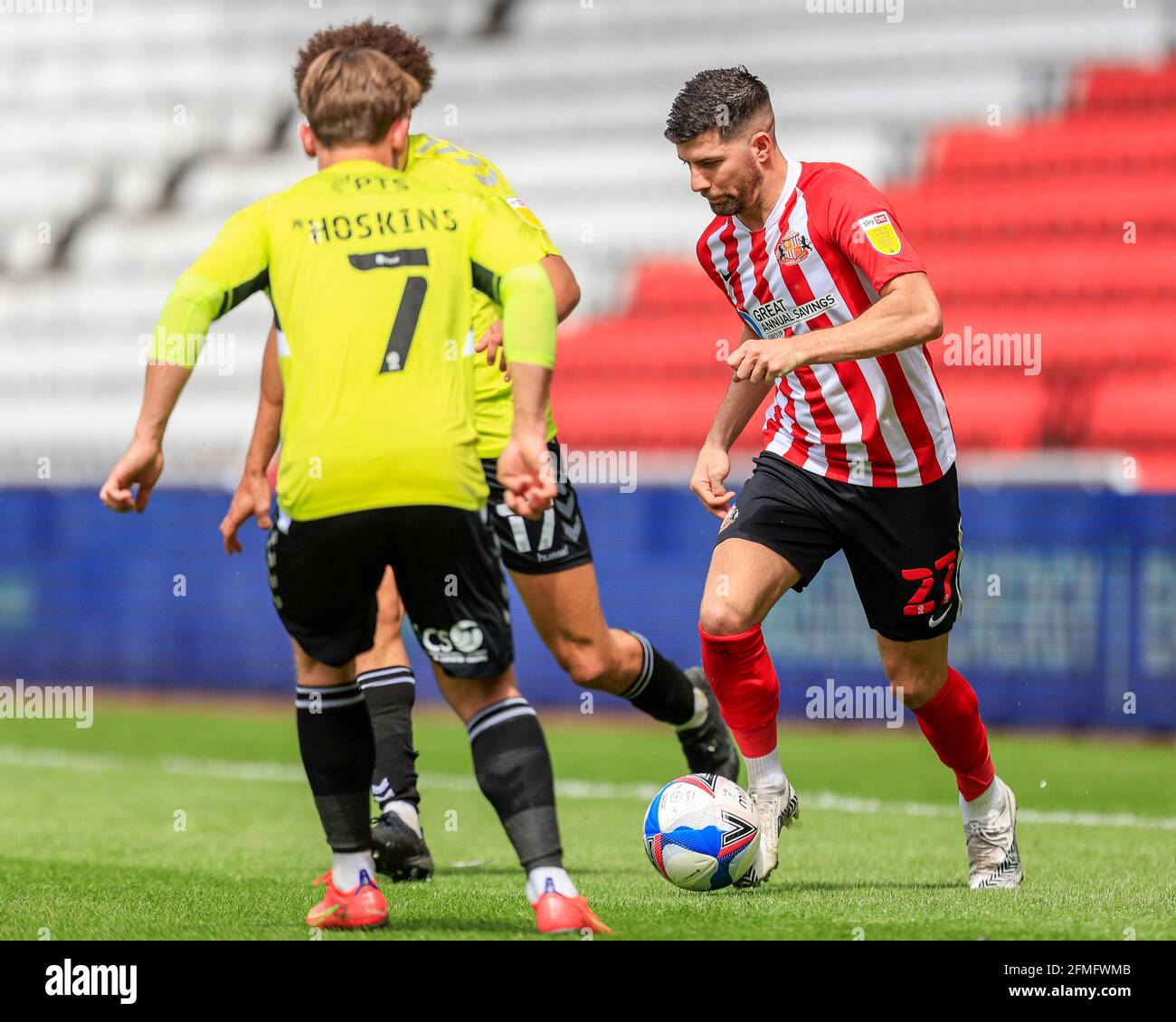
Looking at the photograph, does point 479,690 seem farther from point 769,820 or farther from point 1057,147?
point 1057,147

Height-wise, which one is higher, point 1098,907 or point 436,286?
point 436,286

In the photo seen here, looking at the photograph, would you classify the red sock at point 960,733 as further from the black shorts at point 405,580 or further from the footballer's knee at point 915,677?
the black shorts at point 405,580

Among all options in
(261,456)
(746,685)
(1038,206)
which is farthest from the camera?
(1038,206)

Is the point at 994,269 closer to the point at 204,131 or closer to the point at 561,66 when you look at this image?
the point at 561,66

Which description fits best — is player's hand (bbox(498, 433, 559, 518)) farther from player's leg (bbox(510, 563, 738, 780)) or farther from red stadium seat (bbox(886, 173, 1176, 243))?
red stadium seat (bbox(886, 173, 1176, 243))

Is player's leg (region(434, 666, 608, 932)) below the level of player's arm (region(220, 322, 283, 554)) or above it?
below

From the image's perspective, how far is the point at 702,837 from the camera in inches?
176

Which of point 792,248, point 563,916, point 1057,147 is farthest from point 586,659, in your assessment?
point 1057,147

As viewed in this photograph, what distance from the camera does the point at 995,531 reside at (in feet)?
33.5

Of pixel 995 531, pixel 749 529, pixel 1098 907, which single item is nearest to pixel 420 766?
pixel 995 531

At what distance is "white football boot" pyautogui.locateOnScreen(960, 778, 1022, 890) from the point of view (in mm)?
4773

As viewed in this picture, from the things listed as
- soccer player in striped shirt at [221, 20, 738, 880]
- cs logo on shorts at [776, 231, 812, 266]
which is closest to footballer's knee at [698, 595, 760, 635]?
soccer player in striped shirt at [221, 20, 738, 880]

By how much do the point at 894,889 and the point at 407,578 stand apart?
1747mm

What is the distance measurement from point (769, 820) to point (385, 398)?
1918mm
